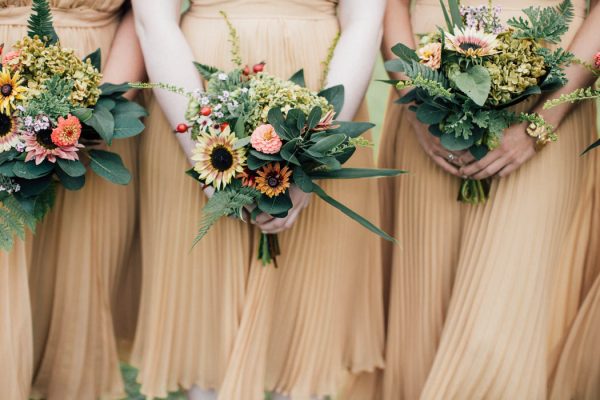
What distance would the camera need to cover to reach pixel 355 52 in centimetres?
250

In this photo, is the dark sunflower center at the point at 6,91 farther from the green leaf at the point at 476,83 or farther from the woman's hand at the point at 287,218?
the green leaf at the point at 476,83

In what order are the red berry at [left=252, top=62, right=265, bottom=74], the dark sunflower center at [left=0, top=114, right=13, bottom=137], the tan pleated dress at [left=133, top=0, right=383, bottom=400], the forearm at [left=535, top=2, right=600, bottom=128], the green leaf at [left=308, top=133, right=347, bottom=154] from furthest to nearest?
1. the tan pleated dress at [left=133, top=0, right=383, bottom=400]
2. the forearm at [left=535, top=2, right=600, bottom=128]
3. the red berry at [left=252, top=62, right=265, bottom=74]
4. the dark sunflower center at [left=0, top=114, right=13, bottom=137]
5. the green leaf at [left=308, top=133, right=347, bottom=154]

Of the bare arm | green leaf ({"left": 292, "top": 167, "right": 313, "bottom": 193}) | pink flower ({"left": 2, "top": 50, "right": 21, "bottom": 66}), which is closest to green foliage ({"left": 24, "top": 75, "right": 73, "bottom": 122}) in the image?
pink flower ({"left": 2, "top": 50, "right": 21, "bottom": 66})

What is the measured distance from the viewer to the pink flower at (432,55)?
2.33 m

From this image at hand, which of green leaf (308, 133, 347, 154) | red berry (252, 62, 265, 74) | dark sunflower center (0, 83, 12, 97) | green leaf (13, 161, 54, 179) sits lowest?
green leaf (13, 161, 54, 179)

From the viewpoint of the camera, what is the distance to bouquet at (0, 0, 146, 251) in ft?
7.26

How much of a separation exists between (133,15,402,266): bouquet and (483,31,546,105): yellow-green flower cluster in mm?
420

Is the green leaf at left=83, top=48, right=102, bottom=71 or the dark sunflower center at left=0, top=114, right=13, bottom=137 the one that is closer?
the dark sunflower center at left=0, top=114, right=13, bottom=137

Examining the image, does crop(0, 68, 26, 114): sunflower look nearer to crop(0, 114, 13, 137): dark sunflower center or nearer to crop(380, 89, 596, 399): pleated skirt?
crop(0, 114, 13, 137): dark sunflower center

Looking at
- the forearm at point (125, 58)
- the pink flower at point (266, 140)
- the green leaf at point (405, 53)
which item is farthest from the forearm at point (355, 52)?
the forearm at point (125, 58)

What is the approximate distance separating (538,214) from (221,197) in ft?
3.74

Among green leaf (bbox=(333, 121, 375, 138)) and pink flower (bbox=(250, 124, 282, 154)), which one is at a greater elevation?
green leaf (bbox=(333, 121, 375, 138))

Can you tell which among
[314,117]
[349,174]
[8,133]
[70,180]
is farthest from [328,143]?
[8,133]

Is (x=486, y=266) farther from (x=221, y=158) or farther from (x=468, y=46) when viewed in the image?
(x=221, y=158)
